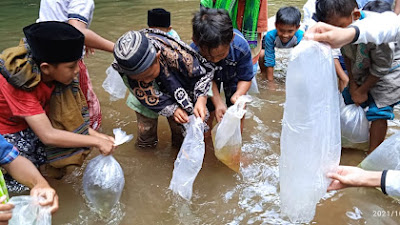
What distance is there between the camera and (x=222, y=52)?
2287 millimetres

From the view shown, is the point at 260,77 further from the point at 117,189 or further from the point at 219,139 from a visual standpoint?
the point at 117,189

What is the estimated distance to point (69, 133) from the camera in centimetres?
203

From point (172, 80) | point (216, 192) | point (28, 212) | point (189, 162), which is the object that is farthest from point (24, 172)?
point (216, 192)

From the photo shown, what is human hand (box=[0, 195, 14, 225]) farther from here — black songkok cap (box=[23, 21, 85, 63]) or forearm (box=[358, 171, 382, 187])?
forearm (box=[358, 171, 382, 187])

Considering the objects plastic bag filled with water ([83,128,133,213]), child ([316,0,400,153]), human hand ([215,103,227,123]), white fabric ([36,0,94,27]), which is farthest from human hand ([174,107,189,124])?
child ([316,0,400,153])

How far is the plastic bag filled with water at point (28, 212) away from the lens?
1491 mm

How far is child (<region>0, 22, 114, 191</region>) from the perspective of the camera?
1.85 metres

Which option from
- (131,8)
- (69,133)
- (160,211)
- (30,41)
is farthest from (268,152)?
(131,8)

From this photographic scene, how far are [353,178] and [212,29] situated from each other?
1143mm

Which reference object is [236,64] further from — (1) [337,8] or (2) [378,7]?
(2) [378,7]

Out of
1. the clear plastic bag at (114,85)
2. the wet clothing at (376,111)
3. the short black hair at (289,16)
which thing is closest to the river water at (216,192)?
the clear plastic bag at (114,85)

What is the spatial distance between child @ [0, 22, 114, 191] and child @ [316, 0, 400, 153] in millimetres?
1665

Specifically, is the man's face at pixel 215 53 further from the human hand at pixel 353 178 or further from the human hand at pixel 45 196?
the human hand at pixel 45 196

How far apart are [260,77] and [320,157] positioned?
2575 millimetres
